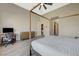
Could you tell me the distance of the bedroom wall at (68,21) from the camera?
1.77m

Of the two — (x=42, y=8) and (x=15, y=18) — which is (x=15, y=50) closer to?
(x=15, y=18)

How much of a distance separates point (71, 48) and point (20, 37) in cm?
80

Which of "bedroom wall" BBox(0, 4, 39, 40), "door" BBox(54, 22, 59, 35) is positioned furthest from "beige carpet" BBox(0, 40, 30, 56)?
"door" BBox(54, 22, 59, 35)

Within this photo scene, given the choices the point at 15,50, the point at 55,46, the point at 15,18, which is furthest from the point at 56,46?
the point at 15,18

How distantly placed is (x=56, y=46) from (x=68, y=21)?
43cm

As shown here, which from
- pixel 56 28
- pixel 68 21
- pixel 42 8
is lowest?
pixel 56 28

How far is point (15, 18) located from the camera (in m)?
1.87

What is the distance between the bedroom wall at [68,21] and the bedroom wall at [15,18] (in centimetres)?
38

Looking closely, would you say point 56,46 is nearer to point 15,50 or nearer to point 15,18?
point 15,50

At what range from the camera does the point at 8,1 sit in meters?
1.84

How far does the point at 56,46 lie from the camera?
5.95 ft

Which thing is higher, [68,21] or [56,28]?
[68,21]

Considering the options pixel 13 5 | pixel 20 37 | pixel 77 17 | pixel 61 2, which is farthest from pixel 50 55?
pixel 13 5

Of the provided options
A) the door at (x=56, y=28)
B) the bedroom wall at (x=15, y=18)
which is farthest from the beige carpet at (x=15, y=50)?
the door at (x=56, y=28)
